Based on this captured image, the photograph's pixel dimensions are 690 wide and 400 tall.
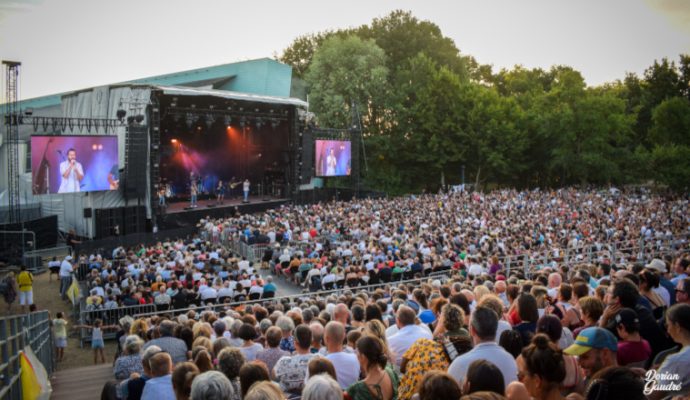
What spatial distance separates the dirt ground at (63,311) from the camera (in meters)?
11.0

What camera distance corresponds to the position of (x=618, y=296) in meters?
4.40

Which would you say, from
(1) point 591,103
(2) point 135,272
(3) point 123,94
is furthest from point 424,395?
(1) point 591,103

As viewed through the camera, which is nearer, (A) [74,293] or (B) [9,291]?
(A) [74,293]

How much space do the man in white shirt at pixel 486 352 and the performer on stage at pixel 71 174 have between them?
19.9m

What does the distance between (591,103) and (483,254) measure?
1042 inches

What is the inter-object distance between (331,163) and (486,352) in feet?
93.3

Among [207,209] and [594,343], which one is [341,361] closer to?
[594,343]

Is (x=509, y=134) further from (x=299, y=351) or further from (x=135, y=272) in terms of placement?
(x=299, y=351)

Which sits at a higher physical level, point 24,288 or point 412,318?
point 412,318

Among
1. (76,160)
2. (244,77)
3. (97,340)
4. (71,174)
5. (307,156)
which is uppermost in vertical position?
(244,77)

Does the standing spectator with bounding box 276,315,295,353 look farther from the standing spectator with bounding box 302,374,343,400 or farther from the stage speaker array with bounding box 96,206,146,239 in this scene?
the stage speaker array with bounding box 96,206,146,239

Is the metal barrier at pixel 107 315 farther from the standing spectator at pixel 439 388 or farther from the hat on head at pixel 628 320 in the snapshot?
the standing spectator at pixel 439 388

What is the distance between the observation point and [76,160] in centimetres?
2025
